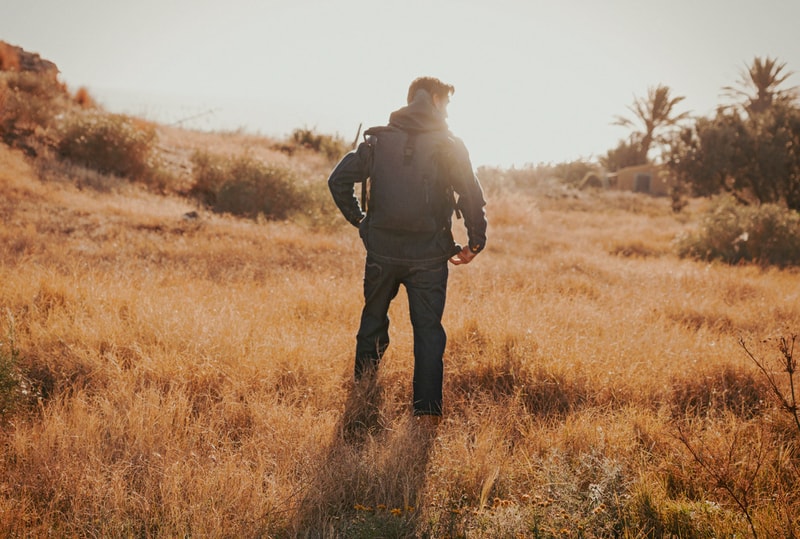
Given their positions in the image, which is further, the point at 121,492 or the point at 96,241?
the point at 96,241

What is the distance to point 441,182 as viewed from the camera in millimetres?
3271

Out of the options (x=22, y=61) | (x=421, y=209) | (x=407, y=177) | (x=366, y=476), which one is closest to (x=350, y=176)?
(x=407, y=177)

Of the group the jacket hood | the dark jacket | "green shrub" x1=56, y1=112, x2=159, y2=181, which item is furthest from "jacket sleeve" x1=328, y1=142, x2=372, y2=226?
"green shrub" x1=56, y1=112, x2=159, y2=181

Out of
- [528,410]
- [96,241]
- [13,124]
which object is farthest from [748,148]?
[13,124]

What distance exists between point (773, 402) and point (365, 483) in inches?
115

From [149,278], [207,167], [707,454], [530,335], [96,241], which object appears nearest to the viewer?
[707,454]

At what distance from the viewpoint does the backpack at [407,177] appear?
3.16m

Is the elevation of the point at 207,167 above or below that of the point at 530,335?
above

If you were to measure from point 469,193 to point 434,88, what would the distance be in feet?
2.44

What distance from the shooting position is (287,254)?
7879mm

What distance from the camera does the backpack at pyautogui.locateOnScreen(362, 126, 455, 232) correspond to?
3158 mm

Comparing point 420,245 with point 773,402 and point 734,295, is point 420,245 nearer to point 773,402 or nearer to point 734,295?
point 773,402

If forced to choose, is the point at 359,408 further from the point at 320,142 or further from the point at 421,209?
the point at 320,142

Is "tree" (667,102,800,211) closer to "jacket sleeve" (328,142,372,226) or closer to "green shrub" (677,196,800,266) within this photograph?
"green shrub" (677,196,800,266)
